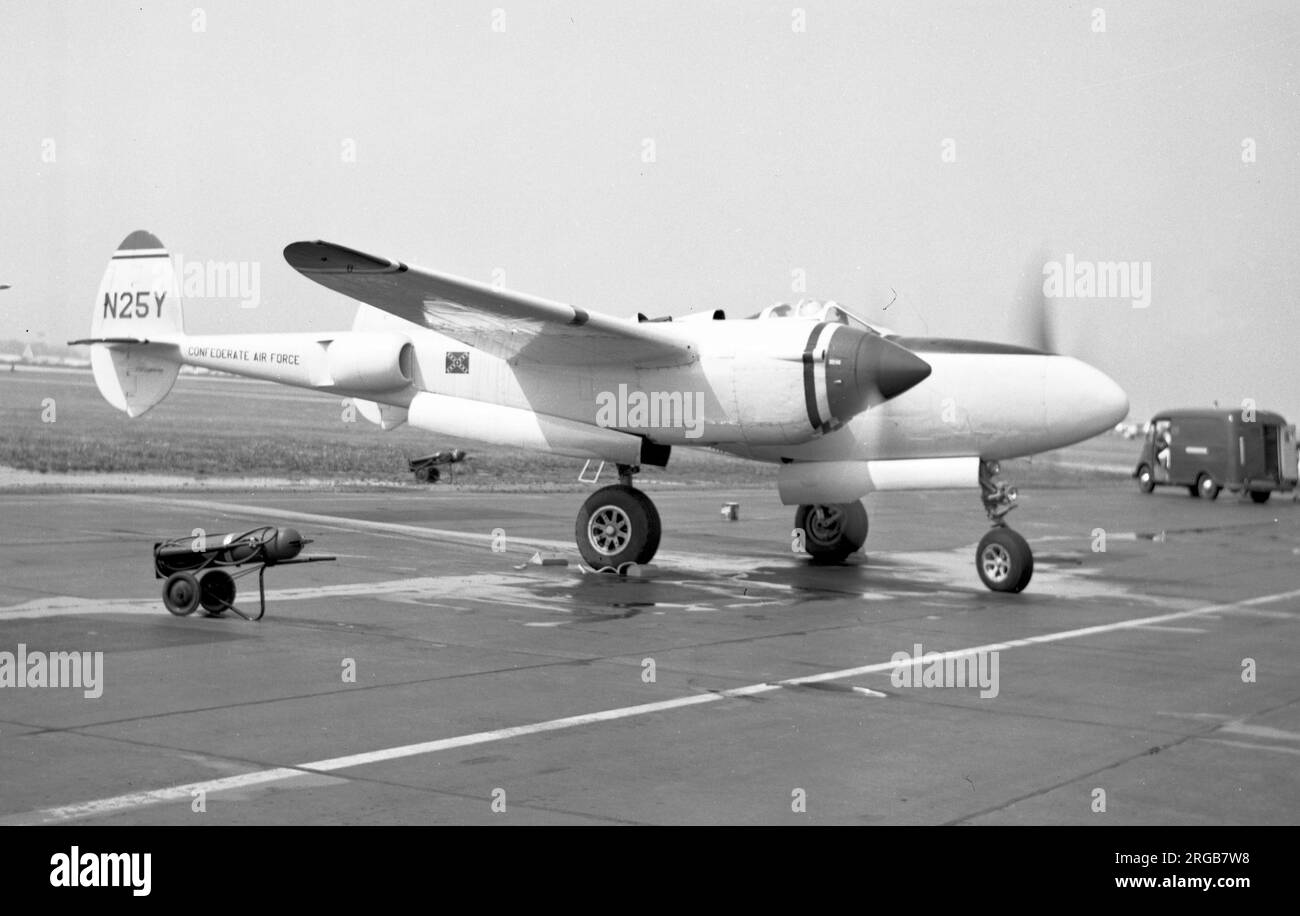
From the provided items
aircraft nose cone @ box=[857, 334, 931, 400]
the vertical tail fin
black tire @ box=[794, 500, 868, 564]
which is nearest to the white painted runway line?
aircraft nose cone @ box=[857, 334, 931, 400]

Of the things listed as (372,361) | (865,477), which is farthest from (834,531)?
(372,361)

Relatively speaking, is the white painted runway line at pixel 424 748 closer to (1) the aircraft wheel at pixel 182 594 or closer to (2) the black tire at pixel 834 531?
(1) the aircraft wheel at pixel 182 594

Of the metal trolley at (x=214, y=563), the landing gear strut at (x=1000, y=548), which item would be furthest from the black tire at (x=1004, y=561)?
the metal trolley at (x=214, y=563)

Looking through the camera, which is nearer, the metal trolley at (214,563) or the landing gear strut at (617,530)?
the metal trolley at (214,563)

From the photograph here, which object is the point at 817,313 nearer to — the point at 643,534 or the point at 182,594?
the point at 643,534

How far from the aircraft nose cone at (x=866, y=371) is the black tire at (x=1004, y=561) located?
82.0 inches

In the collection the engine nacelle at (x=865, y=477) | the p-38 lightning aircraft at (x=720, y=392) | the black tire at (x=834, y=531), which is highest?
the p-38 lightning aircraft at (x=720, y=392)

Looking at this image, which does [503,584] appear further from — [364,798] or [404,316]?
[364,798]

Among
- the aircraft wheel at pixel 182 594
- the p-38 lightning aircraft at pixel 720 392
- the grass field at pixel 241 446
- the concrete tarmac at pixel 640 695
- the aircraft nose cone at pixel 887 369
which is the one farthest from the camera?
the grass field at pixel 241 446

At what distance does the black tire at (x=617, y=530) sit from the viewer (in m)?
15.6
